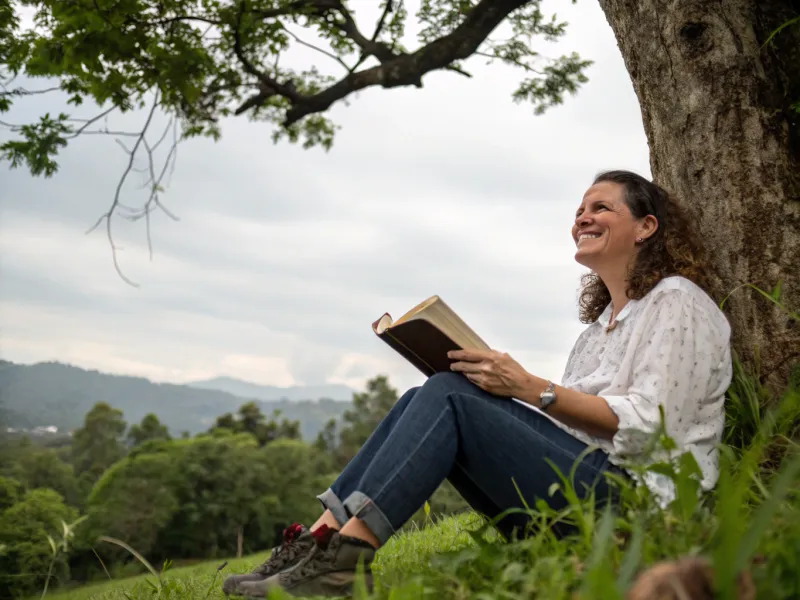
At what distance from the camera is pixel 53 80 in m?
6.09

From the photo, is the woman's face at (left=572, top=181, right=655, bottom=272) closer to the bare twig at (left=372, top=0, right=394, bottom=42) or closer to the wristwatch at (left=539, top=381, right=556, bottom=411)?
the wristwatch at (left=539, top=381, right=556, bottom=411)

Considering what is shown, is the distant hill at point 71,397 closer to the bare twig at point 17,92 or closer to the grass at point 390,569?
the bare twig at point 17,92

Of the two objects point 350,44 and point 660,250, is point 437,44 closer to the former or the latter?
point 350,44

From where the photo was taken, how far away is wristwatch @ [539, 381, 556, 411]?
232 cm

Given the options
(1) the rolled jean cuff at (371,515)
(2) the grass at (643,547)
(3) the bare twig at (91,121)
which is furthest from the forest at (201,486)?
(2) the grass at (643,547)

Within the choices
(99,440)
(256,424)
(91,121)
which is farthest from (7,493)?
(91,121)

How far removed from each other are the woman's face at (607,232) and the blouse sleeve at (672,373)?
15.0 inches

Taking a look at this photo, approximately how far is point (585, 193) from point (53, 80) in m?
4.94

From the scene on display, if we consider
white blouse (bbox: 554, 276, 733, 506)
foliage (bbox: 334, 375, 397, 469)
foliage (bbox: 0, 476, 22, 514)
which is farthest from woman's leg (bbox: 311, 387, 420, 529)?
foliage (bbox: 334, 375, 397, 469)

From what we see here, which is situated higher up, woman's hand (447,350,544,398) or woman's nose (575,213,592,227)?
woman's nose (575,213,592,227)

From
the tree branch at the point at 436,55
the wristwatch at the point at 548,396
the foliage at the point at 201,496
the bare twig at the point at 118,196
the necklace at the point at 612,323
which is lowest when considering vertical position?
the foliage at the point at 201,496

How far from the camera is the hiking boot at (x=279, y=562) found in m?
2.37

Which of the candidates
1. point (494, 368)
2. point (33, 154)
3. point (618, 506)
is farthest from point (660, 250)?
point (33, 154)

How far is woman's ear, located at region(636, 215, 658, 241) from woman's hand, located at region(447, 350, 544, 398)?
82cm
